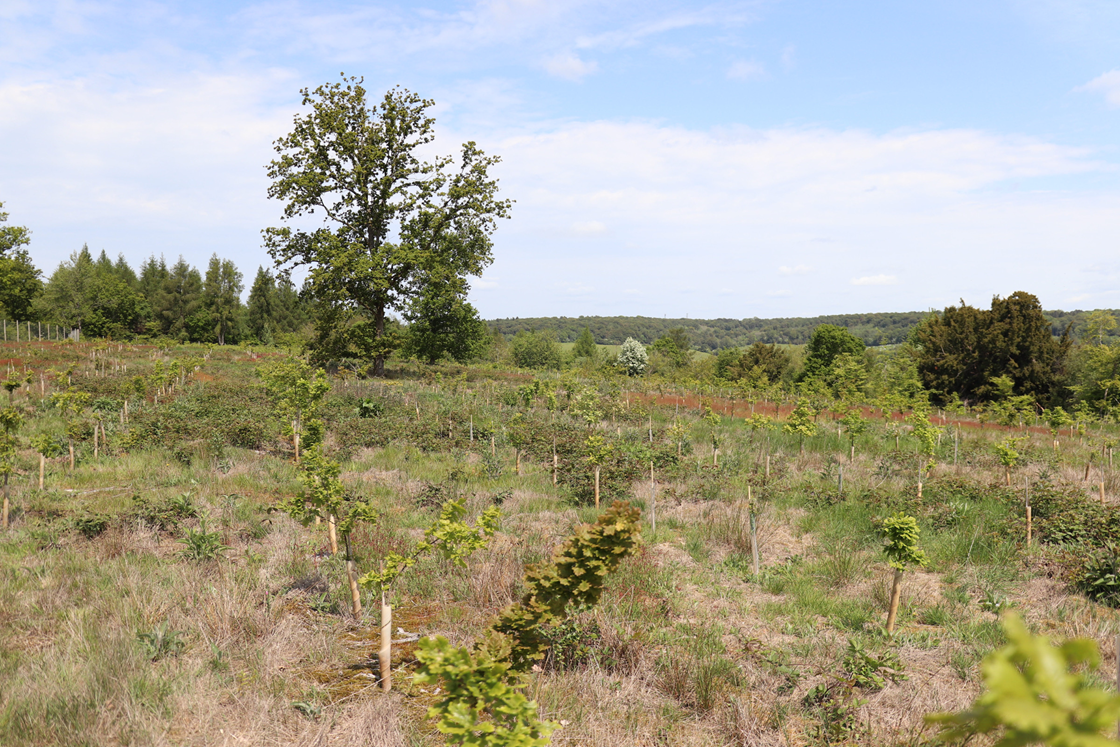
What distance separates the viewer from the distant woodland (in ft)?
423

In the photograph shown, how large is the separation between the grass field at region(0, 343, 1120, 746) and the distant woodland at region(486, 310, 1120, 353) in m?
104

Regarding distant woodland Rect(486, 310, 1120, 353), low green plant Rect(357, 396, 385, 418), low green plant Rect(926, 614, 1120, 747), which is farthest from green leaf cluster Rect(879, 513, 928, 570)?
distant woodland Rect(486, 310, 1120, 353)

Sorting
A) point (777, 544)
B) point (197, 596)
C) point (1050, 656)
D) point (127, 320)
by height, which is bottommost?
point (777, 544)

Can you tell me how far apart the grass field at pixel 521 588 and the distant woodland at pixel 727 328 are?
10447cm

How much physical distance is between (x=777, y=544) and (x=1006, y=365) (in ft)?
112

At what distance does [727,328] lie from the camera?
18438 centimetres

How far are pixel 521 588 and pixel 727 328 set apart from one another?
615 feet

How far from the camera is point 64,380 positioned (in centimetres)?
1514

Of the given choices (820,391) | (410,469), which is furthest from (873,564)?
(820,391)

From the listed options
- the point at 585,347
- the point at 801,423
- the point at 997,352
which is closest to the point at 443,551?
the point at 801,423

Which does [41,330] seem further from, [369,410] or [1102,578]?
[1102,578]

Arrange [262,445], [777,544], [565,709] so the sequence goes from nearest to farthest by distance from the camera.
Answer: [565,709] < [777,544] < [262,445]

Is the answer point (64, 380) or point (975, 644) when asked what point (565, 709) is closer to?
point (975, 644)

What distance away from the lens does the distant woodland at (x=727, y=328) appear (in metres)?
129
